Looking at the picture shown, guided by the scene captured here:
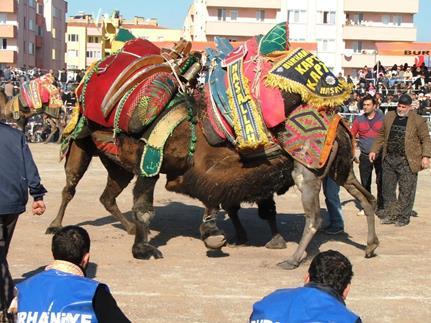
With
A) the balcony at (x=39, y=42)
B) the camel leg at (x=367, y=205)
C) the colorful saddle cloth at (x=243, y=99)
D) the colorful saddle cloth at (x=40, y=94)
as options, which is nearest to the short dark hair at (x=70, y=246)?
the colorful saddle cloth at (x=243, y=99)

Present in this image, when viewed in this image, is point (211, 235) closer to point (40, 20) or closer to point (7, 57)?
point (7, 57)

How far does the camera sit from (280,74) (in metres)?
8.02

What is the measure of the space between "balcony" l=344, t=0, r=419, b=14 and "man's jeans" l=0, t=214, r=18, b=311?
203 feet

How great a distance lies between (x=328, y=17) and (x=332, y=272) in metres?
63.4

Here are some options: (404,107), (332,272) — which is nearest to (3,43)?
(404,107)

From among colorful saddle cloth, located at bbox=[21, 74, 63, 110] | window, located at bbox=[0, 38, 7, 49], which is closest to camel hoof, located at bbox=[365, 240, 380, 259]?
colorful saddle cloth, located at bbox=[21, 74, 63, 110]

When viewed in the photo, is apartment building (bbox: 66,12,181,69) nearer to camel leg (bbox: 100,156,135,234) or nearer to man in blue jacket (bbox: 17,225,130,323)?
camel leg (bbox: 100,156,135,234)

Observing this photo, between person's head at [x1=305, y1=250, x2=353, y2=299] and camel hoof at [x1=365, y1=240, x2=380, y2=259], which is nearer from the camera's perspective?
person's head at [x1=305, y1=250, x2=353, y2=299]

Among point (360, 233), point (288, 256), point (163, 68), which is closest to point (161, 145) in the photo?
point (163, 68)

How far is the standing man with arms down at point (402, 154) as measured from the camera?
35.0ft

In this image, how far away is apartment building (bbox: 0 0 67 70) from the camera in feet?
224

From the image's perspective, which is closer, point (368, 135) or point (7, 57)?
point (368, 135)

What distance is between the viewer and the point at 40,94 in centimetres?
2105

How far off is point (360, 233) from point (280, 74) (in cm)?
321
